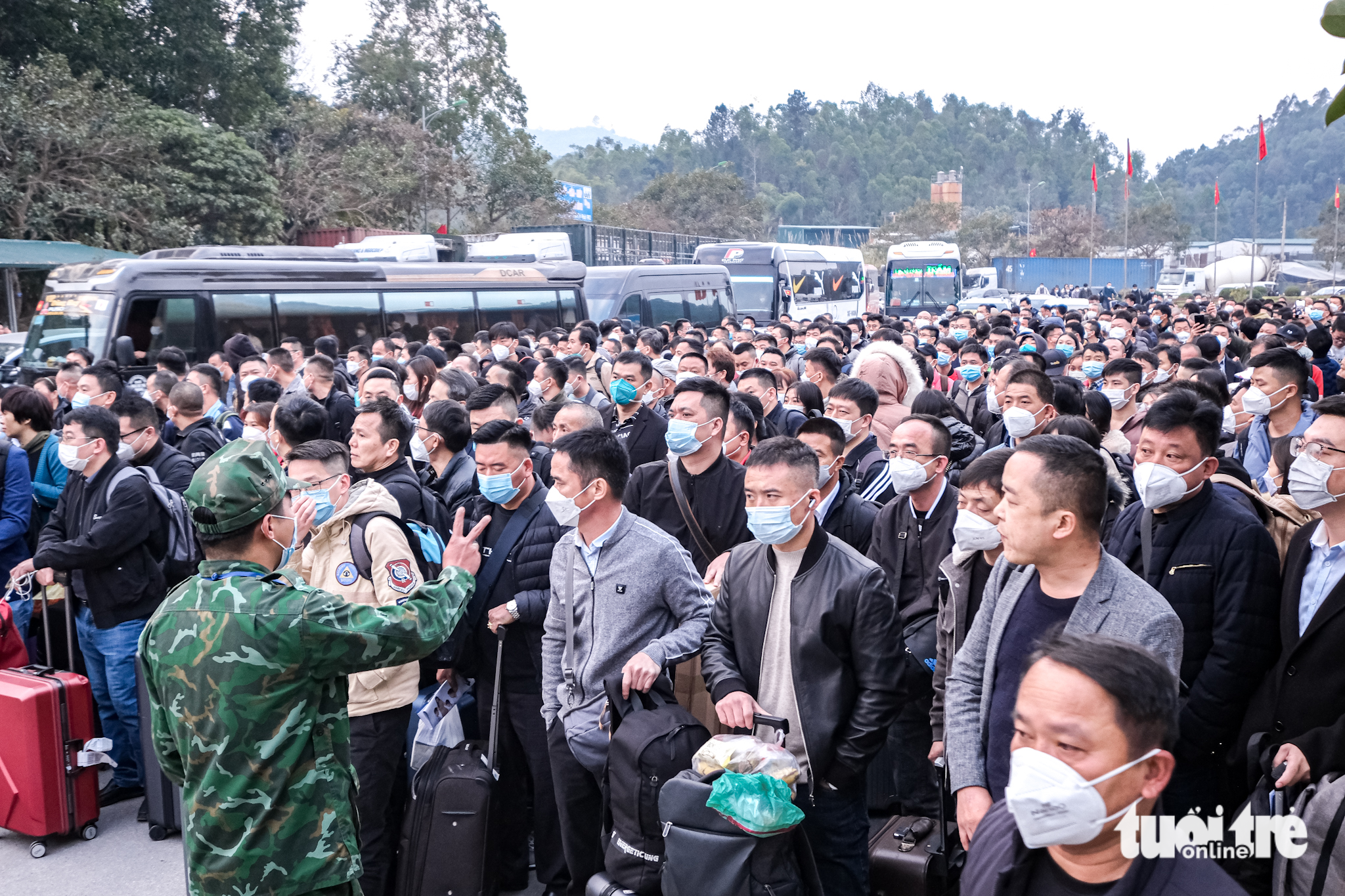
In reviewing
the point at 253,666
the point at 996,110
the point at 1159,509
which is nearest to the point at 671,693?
the point at 253,666

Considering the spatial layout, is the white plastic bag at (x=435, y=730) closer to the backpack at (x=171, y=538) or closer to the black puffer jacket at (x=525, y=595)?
the black puffer jacket at (x=525, y=595)

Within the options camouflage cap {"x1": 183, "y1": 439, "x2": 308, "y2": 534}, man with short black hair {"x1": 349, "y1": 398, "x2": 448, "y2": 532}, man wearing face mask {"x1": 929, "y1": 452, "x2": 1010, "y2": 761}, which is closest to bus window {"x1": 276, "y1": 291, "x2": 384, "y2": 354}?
man with short black hair {"x1": 349, "y1": 398, "x2": 448, "y2": 532}

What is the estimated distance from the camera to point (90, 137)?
22234 mm

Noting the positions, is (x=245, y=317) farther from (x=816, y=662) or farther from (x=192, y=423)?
(x=816, y=662)

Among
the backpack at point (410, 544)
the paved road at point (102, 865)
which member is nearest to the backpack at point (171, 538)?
the paved road at point (102, 865)

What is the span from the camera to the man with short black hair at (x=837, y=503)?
15.4ft

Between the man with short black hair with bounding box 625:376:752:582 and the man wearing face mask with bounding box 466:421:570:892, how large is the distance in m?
0.60

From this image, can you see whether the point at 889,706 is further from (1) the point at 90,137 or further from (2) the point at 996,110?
(2) the point at 996,110

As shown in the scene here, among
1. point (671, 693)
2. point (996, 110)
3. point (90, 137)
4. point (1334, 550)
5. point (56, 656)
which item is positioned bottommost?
point (56, 656)

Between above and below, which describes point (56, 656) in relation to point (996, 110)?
below

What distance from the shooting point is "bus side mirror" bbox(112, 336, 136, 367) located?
479 inches

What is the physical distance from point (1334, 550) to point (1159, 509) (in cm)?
53

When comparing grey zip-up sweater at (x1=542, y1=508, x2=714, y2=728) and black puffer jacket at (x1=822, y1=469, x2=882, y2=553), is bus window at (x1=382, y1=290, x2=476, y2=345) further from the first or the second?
grey zip-up sweater at (x1=542, y1=508, x2=714, y2=728)

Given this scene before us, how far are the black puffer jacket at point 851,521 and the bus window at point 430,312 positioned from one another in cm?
1217
